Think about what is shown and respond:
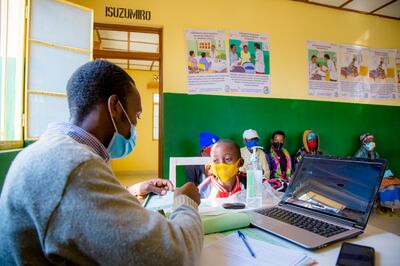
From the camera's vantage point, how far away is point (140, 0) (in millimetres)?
3092

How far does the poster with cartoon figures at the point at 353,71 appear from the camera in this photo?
3787mm

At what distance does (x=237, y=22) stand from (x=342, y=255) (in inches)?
128

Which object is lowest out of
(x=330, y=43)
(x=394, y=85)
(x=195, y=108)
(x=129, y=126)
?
(x=129, y=126)

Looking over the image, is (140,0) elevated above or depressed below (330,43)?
above

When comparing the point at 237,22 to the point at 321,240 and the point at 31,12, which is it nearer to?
the point at 31,12

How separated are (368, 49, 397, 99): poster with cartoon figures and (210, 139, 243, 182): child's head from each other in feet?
11.1

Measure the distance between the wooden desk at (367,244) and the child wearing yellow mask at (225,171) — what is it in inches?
27.2

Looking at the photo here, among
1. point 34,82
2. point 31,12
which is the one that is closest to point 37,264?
point 34,82

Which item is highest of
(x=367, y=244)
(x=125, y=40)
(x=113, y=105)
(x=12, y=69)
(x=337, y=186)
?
(x=125, y=40)

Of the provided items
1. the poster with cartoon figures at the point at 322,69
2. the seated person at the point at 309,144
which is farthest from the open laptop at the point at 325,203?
the poster with cartoon figures at the point at 322,69

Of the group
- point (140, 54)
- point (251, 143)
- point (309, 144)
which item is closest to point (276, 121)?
point (309, 144)

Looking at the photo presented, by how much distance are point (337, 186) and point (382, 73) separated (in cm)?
398

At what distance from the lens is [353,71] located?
151 inches

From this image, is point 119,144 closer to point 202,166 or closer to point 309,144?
point 202,166
